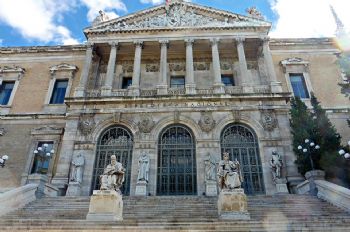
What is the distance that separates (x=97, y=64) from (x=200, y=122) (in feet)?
31.3

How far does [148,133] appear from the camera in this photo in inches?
738

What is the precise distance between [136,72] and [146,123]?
4051 mm

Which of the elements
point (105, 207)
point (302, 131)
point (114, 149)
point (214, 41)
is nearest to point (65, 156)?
point (114, 149)

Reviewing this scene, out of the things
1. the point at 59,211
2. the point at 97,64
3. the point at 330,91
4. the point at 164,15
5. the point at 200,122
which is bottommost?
the point at 59,211

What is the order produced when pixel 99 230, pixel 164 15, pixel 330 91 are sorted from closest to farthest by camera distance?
pixel 99 230
pixel 330 91
pixel 164 15

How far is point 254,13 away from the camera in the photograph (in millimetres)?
23641

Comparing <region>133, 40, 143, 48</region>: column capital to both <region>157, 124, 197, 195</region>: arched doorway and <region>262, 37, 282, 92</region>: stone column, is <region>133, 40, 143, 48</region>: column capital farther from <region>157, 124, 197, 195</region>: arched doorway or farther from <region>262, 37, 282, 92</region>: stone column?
<region>262, 37, 282, 92</region>: stone column

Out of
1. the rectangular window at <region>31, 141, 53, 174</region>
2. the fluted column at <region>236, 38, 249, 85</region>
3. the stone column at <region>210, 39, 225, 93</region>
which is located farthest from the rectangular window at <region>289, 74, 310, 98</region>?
the rectangular window at <region>31, 141, 53, 174</region>

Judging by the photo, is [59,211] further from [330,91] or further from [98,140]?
[330,91]

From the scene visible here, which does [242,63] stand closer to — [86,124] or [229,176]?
[86,124]

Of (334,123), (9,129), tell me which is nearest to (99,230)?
(9,129)

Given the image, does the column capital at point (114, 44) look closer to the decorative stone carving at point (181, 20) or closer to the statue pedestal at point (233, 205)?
the decorative stone carving at point (181, 20)

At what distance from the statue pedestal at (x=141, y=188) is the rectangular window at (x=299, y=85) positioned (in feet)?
40.3

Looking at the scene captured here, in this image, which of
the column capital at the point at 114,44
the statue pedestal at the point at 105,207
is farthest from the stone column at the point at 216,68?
the statue pedestal at the point at 105,207
